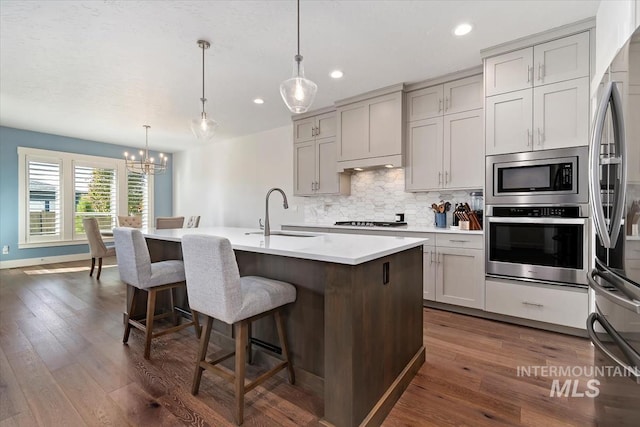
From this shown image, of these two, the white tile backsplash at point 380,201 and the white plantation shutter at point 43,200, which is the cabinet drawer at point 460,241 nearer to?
the white tile backsplash at point 380,201

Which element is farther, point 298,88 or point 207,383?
point 298,88

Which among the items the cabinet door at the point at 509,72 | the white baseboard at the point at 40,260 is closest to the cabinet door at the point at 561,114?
the cabinet door at the point at 509,72

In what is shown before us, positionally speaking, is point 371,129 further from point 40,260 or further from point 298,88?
point 40,260

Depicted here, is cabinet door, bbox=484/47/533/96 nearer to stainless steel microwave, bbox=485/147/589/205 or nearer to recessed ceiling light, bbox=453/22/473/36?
recessed ceiling light, bbox=453/22/473/36

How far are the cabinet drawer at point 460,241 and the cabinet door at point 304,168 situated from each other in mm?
2175

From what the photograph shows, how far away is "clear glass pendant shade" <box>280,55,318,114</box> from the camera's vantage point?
2127mm

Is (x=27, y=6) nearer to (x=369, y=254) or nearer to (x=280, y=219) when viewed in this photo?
(x=369, y=254)

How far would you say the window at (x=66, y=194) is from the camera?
584 cm

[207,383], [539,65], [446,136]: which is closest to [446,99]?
[446,136]

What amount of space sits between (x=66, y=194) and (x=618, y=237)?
8.11 metres

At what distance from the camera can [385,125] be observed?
383 centimetres

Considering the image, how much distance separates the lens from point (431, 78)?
11.6 feet

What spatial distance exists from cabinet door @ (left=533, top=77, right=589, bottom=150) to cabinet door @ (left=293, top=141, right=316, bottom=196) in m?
2.86

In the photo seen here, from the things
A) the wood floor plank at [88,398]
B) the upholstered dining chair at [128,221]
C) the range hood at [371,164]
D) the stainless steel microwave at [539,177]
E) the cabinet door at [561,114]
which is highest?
the cabinet door at [561,114]
